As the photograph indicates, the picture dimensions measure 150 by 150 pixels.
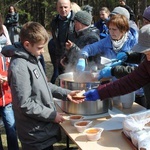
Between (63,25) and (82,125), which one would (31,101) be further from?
(63,25)

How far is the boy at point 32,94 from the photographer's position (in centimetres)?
160

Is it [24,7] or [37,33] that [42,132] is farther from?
[24,7]

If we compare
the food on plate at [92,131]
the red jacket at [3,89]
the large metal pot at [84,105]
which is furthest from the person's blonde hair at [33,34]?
the red jacket at [3,89]

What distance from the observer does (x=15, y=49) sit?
1.67 metres

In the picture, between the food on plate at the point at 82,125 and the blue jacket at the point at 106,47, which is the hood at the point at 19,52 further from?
the blue jacket at the point at 106,47

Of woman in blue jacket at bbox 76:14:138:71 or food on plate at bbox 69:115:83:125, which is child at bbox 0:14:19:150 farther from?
food on plate at bbox 69:115:83:125

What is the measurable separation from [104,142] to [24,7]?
15.2m

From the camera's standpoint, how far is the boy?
160cm

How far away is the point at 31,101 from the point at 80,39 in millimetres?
1373

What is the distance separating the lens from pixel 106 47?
2432 millimetres

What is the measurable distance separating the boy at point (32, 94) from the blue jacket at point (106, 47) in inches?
31.8

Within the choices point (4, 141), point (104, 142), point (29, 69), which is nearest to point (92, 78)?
point (29, 69)

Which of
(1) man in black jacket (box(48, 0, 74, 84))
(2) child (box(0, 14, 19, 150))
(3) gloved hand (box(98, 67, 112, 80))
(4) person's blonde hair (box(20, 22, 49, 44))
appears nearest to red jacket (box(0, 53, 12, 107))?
(2) child (box(0, 14, 19, 150))

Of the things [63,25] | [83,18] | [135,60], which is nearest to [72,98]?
[135,60]
